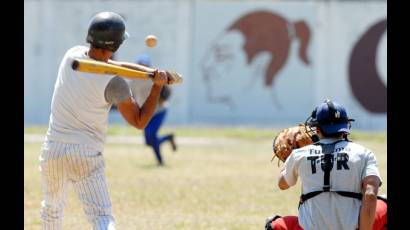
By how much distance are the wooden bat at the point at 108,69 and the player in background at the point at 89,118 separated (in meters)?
0.08

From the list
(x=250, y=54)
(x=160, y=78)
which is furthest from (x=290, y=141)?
(x=250, y=54)

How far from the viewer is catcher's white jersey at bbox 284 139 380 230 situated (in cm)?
688

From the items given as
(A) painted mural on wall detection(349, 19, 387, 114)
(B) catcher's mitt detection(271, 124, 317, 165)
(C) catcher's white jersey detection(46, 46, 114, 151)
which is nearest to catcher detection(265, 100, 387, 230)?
(B) catcher's mitt detection(271, 124, 317, 165)

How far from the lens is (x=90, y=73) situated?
23.0 ft

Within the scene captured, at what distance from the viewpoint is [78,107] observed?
7152mm

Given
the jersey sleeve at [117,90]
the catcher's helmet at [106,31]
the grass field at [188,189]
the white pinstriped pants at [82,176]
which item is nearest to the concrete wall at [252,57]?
the grass field at [188,189]

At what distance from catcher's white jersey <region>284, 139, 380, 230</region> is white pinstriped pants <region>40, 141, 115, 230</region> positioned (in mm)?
1428

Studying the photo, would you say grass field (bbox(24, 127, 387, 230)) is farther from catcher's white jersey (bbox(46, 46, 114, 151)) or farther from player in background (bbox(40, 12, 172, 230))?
catcher's white jersey (bbox(46, 46, 114, 151))

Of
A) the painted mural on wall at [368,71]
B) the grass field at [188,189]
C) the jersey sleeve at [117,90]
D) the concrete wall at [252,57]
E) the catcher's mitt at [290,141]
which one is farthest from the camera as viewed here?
the painted mural on wall at [368,71]

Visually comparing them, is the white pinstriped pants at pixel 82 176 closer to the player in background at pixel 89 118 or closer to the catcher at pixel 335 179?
the player in background at pixel 89 118

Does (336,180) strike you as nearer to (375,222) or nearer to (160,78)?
(375,222)

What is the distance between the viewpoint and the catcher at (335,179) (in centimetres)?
684
